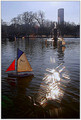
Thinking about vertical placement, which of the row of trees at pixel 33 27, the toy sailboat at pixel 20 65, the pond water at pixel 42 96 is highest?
the row of trees at pixel 33 27

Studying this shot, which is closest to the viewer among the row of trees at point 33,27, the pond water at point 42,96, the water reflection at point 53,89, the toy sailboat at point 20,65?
the pond water at point 42,96

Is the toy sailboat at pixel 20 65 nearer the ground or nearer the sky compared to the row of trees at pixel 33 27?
nearer the ground

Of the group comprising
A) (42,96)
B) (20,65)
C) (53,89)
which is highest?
(20,65)

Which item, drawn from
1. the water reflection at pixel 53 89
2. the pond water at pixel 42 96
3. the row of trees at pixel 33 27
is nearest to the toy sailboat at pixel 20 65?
the pond water at pixel 42 96

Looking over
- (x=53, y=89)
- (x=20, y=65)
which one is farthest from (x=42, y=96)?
(x=20, y=65)

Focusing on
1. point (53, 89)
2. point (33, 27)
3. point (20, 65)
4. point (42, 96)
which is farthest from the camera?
point (33, 27)

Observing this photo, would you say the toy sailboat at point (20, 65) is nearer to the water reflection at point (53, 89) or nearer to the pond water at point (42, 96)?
the pond water at point (42, 96)

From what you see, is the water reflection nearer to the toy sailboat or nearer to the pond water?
the pond water

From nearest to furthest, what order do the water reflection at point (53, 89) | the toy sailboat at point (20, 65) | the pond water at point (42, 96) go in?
the pond water at point (42, 96), the water reflection at point (53, 89), the toy sailboat at point (20, 65)

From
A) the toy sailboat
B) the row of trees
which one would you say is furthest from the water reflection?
the row of trees

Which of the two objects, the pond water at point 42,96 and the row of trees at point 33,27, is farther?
the row of trees at point 33,27

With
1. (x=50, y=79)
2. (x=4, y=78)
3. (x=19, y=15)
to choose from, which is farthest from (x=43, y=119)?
(x=19, y=15)

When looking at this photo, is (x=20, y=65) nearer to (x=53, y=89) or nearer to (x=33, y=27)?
(x=53, y=89)

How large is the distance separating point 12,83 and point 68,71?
219 inches
